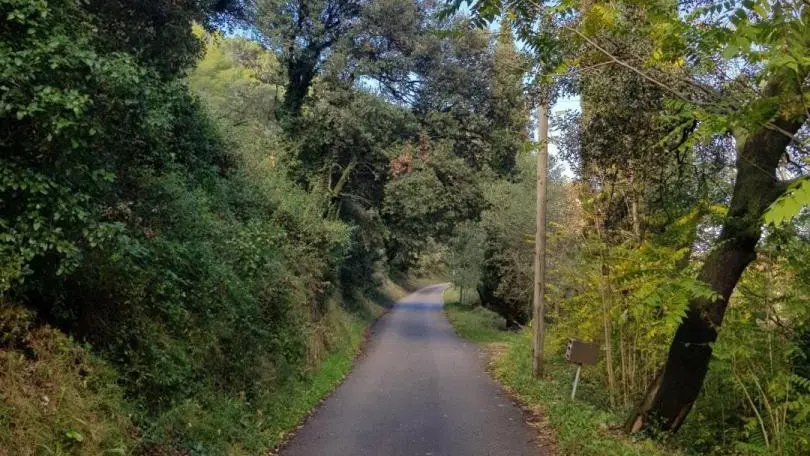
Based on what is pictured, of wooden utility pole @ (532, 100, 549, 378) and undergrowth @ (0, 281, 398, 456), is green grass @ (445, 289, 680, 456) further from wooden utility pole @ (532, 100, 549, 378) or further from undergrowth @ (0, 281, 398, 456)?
undergrowth @ (0, 281, 398, 456)

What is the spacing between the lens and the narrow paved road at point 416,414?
9.32 m

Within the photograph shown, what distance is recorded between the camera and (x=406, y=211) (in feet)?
73.3

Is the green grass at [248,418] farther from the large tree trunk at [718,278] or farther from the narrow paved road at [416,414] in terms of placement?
the large tree trunk at [718,278]

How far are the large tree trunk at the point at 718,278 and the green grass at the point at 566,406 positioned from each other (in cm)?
48

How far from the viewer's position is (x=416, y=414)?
11.6 metres

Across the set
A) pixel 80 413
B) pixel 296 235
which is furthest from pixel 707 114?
pixel 296 235

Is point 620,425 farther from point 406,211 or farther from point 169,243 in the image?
point 406,211

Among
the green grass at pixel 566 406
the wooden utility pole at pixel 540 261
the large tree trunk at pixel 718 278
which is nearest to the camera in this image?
the large tree trunk at pixel 718 278

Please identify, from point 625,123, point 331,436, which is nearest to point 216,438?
point 331,436

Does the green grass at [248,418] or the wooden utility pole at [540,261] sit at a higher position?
the wooden utility pole at [540,261]

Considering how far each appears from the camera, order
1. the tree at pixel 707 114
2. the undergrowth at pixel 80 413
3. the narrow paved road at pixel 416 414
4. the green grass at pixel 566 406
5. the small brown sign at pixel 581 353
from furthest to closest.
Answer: the small brown sign at pixel 581 353
the narrow paved road at pixel 416 414
the green grass at pixel 566 406
the undergrowth at pixel 80 413
the tree at pixel 707 114

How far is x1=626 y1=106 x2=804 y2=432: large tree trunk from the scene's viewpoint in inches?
277

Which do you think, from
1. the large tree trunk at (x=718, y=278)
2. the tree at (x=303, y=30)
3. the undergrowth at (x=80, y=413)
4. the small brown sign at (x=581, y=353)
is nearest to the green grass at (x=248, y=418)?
the undergrowth at (x=80, y=413)

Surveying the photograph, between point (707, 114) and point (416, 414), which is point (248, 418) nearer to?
point (416, 414)
